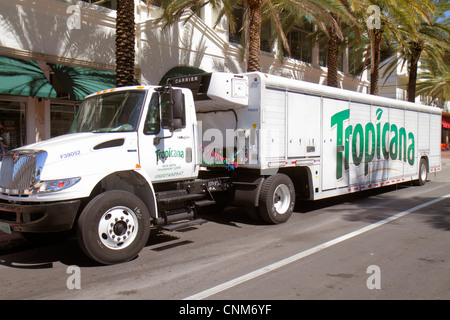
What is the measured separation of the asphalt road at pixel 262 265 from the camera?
4758 mm

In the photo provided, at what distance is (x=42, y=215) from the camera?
5449 millimetres

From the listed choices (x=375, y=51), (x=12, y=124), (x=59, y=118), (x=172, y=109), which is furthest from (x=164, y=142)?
(x=375, y=51)

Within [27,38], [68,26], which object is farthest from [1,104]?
[68,26]

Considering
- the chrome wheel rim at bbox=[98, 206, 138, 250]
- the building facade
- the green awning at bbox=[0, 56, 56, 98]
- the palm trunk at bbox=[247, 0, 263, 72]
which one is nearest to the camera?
the chrome wheel rim at bbox=[98, 206, 138, 250]

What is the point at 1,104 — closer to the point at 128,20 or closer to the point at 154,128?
the point at 128,20

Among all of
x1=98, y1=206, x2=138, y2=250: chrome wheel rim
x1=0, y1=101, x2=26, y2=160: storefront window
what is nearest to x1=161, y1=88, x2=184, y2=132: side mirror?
x1=98, y1=206, x2=138, y2=250: chrome wheel rim

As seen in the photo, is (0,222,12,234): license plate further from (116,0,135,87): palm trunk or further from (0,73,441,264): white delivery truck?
(116,0,135,87): palm trunk

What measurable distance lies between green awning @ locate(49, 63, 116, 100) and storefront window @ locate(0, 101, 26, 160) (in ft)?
5.43

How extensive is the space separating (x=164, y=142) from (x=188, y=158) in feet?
2.07

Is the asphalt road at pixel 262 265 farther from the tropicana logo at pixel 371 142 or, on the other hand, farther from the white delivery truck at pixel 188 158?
the tropicana logo at pixel 371 142

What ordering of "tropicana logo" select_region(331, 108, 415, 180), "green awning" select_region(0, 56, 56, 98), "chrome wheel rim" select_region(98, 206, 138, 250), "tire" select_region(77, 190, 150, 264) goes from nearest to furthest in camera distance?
"tire" select_region(77, 190, 150, 264) < "chrome wheel rim" select_region(98, 206, 138, 250) < "tropicana logo" select_region(331, 108, 415, 180) < "green awning" select_region(0, 56, 56, 98)

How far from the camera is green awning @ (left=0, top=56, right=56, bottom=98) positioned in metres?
11.3

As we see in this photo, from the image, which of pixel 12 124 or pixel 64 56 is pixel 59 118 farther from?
pixel 64 56

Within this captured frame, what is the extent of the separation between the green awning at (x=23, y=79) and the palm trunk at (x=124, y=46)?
2720 millimetres
